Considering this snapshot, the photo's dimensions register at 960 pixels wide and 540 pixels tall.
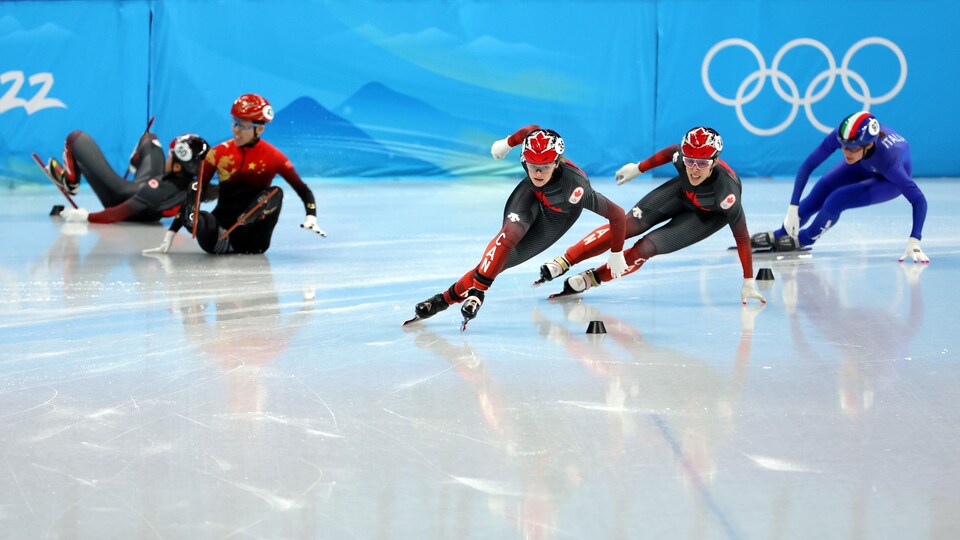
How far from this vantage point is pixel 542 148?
5.14m

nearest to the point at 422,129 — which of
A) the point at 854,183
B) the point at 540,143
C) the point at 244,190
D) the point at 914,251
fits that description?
the point at 244,190

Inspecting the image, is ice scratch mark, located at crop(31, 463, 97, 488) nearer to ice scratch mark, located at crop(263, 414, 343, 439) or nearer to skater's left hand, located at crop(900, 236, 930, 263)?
ice scratch mark, located at crop(263, 414, 343, 439)

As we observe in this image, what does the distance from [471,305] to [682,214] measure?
67.9 inches

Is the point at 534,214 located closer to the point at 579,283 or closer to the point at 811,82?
the point at 579,283

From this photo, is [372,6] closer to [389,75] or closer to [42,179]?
[389,75]

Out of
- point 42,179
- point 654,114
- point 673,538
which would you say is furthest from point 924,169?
point 673,538

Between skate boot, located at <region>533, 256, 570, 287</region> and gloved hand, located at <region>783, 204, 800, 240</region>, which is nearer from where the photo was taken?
skate boot, located at <region>533, 256, 570, 287</region>

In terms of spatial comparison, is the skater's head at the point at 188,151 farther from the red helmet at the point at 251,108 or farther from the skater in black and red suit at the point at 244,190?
the red helmet at the point at 251,108

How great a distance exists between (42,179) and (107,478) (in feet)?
34.3

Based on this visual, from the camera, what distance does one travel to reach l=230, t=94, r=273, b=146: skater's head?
283 inches

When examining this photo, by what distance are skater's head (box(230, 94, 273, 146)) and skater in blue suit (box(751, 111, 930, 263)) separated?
3.34 metres

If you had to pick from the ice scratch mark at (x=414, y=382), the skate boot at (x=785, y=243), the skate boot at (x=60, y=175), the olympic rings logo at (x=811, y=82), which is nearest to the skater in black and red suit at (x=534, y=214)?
the ice scratch mark at (x=414, y=382)

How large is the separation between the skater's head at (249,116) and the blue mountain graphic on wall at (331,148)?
558 centimetres

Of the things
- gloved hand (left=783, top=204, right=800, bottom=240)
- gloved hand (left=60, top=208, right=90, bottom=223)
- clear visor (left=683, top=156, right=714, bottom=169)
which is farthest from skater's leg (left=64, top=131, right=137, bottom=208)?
clear visor (left=683, top=156, right=714, bottom=169)
